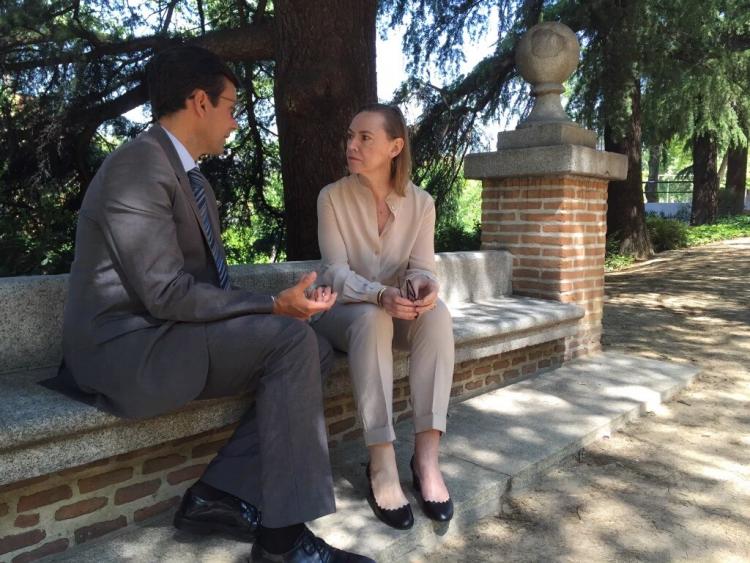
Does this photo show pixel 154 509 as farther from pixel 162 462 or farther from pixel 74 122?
pixel 74 122

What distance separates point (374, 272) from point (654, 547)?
4.95 ft

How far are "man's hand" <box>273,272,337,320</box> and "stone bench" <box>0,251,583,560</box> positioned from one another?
0.42m

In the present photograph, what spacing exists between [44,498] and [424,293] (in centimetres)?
148

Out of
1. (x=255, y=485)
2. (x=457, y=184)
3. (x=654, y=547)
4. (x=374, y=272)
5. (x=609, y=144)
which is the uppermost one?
(x=609, y=144)

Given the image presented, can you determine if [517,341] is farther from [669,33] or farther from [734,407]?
[669,33]

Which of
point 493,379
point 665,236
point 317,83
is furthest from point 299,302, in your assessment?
point 665,236

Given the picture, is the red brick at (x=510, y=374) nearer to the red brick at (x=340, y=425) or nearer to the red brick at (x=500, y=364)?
the red brick at (x=500, y=364)

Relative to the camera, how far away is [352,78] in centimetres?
502

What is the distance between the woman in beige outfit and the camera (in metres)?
2.35

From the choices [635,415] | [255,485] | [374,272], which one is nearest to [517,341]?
[635,415]

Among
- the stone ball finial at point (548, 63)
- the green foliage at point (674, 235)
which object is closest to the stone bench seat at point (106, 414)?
the stone ball finial at point (548, 63)

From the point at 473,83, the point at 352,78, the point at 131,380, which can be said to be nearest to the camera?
the point at 131,380

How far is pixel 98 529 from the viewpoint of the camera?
2.20 metres

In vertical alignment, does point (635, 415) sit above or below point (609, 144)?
below
